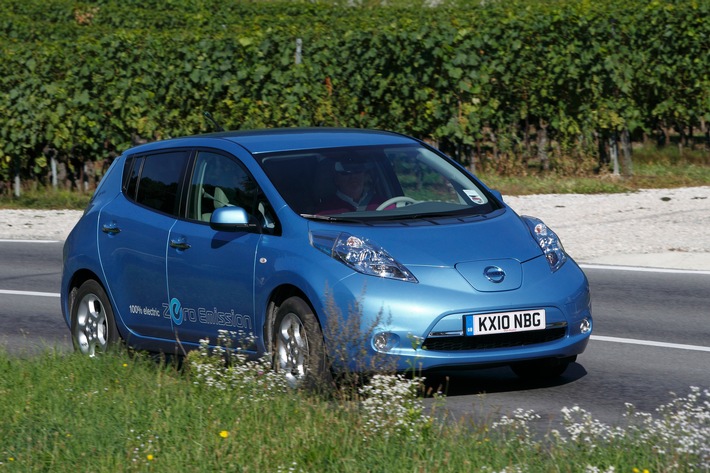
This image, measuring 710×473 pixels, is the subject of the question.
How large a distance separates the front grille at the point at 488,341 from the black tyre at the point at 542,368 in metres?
0.41

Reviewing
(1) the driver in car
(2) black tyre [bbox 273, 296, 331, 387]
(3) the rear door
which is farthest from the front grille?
(3) the rear door

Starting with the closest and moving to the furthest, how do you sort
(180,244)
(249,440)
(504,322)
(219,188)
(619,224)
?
1. (249,440)
2. (504,322)
3. (180,244)
4. (219,188)
5. (619,224)

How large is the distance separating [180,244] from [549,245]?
2448mm

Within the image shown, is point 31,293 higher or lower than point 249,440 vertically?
lower

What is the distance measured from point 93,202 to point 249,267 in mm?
2416

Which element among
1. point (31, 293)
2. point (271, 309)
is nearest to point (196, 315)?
point (271, 309)

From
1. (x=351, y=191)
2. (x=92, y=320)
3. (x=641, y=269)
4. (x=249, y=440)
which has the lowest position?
(x=641, y=269)

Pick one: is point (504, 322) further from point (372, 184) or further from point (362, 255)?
point (372, 184)

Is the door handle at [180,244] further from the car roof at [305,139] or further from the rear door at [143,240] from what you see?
the car roof at [305,139]

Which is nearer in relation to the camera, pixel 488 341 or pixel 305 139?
pixel 488 341

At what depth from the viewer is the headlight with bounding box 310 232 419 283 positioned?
25.1 feet

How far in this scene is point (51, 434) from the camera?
6570 millimetres

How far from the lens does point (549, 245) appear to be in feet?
27.2

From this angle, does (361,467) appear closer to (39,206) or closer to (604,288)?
(604,288)
